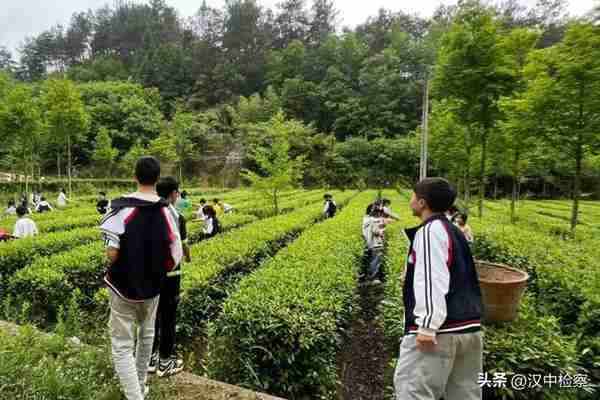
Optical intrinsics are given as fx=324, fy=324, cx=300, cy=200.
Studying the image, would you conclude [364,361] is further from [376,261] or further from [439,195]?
[439,195]

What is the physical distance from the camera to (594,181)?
94.0ft

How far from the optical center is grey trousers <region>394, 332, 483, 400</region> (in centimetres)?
192

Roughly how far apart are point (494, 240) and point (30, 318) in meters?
7.87

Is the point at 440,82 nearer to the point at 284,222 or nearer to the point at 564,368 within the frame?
the point at 284,222

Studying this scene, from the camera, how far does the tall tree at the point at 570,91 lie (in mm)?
6723

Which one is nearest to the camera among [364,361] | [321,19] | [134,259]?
[134,259]

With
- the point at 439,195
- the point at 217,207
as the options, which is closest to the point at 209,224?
the point at 217,207

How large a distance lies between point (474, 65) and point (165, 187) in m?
9.71

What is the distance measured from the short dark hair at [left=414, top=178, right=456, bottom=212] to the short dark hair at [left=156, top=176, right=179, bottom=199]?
253 centimetres

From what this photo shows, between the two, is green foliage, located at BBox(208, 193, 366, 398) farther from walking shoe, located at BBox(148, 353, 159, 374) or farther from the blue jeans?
the blue jeans

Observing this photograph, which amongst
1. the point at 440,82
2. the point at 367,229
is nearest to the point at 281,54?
the point at 440,82

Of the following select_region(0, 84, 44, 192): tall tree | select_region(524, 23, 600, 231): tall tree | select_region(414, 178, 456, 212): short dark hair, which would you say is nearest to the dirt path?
select_region(414, 178, 456, 212): short dark hair

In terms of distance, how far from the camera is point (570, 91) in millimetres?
7312

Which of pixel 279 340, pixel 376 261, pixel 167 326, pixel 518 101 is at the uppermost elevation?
pixel 518 101
